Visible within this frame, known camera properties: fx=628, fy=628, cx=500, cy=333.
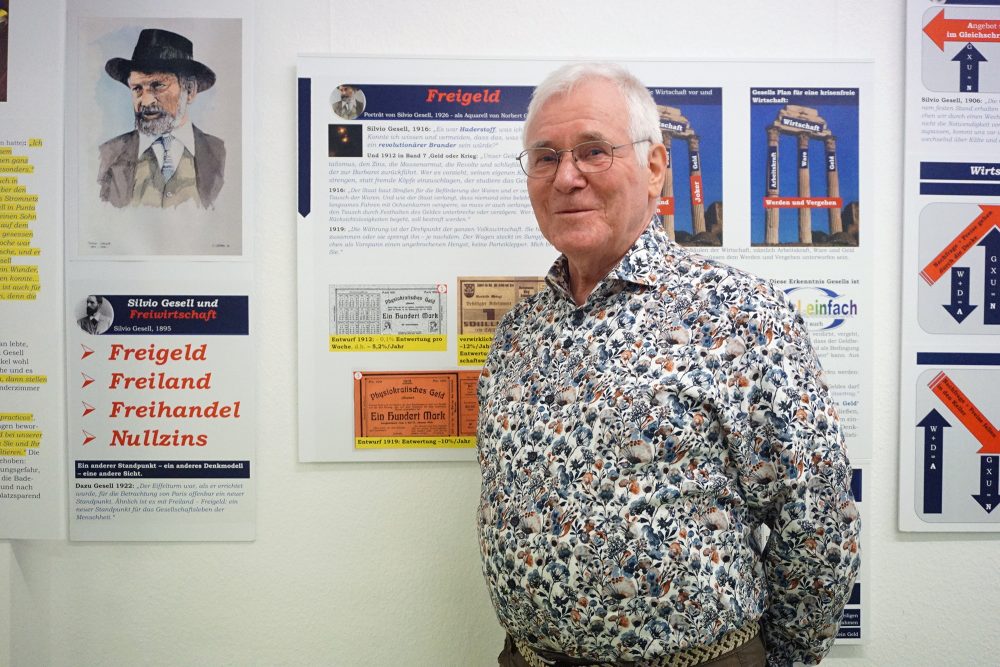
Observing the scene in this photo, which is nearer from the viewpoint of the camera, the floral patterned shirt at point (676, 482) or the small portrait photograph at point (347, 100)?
the floral patterned shirt at point (676, 482)

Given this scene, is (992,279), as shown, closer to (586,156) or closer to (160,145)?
(586,156)

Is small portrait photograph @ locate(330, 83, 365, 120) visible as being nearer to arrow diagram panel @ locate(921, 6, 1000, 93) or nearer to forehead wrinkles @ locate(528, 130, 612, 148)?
forehead wrinkles @ locate(528, 130, 612, 148)

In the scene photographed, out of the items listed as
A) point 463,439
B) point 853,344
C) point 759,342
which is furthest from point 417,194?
point 853,344

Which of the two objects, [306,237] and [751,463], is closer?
[751,463]

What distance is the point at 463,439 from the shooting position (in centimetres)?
153

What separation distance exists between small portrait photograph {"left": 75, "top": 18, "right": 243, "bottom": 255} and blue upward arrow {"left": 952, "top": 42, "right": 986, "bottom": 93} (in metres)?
1.74

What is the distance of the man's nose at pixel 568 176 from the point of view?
1.10 metres

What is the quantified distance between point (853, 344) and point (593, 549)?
36.7 inches

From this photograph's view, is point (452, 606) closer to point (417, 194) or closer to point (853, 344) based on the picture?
point (417, 194)

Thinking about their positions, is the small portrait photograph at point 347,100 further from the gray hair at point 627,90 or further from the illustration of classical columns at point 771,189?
the illustration of classical columns at point 771,189

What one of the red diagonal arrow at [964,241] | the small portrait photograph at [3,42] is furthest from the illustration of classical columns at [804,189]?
the small portrait photograph at [3,42]

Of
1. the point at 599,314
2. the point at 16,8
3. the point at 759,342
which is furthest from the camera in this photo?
the point at 16,8

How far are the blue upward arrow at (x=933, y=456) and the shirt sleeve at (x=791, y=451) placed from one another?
25.9 inches

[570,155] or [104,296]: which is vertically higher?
[570,155]
